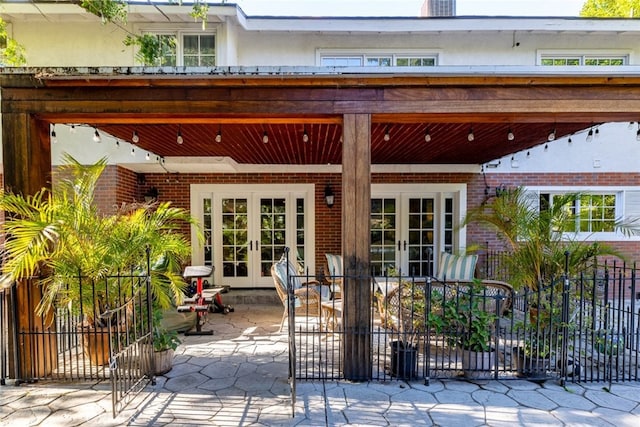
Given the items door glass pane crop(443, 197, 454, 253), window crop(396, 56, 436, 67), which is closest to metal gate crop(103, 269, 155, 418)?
door glass pane crop(443, 197, 454, 253)

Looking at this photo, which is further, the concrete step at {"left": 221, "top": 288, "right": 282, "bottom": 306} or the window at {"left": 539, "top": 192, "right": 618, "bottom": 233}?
the window at {"left": 539, "top": 192, "right": 618, "bottom": 233}

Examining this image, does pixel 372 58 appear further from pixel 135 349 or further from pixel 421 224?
pixel 135 349

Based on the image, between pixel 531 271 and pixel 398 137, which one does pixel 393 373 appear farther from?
pixel 398 137

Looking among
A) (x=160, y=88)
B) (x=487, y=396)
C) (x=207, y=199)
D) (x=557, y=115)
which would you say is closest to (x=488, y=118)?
(x=557, y=115)

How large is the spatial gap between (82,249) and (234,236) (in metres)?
3.86

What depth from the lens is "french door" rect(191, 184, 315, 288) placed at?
690 centimetres

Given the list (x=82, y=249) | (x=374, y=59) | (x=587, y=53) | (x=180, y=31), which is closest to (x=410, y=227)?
(x=374, y=59)

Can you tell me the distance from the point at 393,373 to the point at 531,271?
2.29 metres

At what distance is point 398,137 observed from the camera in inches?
180

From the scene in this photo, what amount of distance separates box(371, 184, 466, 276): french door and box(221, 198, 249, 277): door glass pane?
2697 mm

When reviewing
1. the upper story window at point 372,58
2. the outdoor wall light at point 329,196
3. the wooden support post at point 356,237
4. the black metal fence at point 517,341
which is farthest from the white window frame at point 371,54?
the black metal fence at point 517,341

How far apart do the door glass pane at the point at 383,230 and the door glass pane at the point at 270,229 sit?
1905 millimetres

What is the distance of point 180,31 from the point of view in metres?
6.18

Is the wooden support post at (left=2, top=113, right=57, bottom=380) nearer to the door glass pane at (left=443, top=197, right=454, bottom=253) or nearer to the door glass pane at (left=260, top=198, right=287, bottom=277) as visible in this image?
the door glass pane at (left=260, top=198, right=287, bottom=277)
